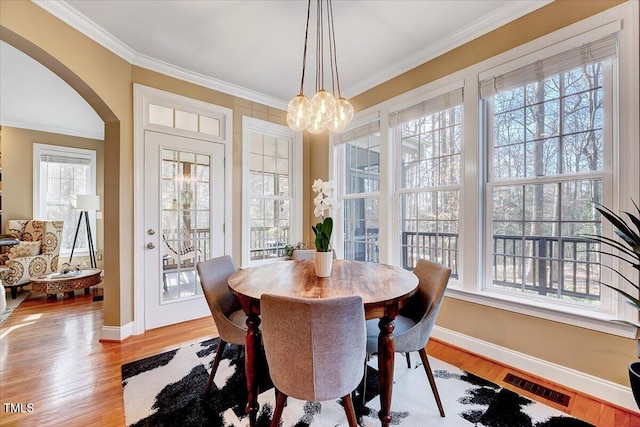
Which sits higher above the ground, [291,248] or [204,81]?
[204,81]

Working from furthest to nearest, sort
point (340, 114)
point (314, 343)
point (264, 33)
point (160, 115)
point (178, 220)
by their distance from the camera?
1. point (178, 220)
2. point (160, 115)
3. point (264, 33)
4. point (340, 114)
5. point (314, 343)

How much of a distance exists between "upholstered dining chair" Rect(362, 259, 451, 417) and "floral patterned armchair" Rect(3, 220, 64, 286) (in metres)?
5.13

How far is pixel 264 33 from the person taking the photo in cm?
241

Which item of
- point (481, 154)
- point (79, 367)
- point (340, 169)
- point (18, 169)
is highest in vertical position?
point (18, 169)

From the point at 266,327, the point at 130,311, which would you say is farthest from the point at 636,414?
the point at 130,311

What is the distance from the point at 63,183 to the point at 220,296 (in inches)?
201

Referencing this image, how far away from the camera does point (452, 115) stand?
8.61 ft

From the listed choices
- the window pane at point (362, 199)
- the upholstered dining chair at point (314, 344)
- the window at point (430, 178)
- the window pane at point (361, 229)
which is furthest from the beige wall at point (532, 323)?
the upholstered dining chair at point (314, 344)

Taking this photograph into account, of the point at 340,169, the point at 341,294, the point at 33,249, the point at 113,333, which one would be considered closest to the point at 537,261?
the point at 341,294

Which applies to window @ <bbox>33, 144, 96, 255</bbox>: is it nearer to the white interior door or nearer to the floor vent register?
the white interior door

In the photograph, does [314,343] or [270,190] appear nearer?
[314,343]

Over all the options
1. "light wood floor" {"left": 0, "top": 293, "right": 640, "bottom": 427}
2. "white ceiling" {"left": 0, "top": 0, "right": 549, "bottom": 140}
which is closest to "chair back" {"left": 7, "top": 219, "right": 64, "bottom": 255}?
"light wood floor" {"left": 0, "top": 293, "right": 640, "bottom": 427}

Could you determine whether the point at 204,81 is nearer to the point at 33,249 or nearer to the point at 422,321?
the point at 422,321

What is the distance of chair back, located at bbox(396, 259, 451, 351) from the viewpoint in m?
1.62
